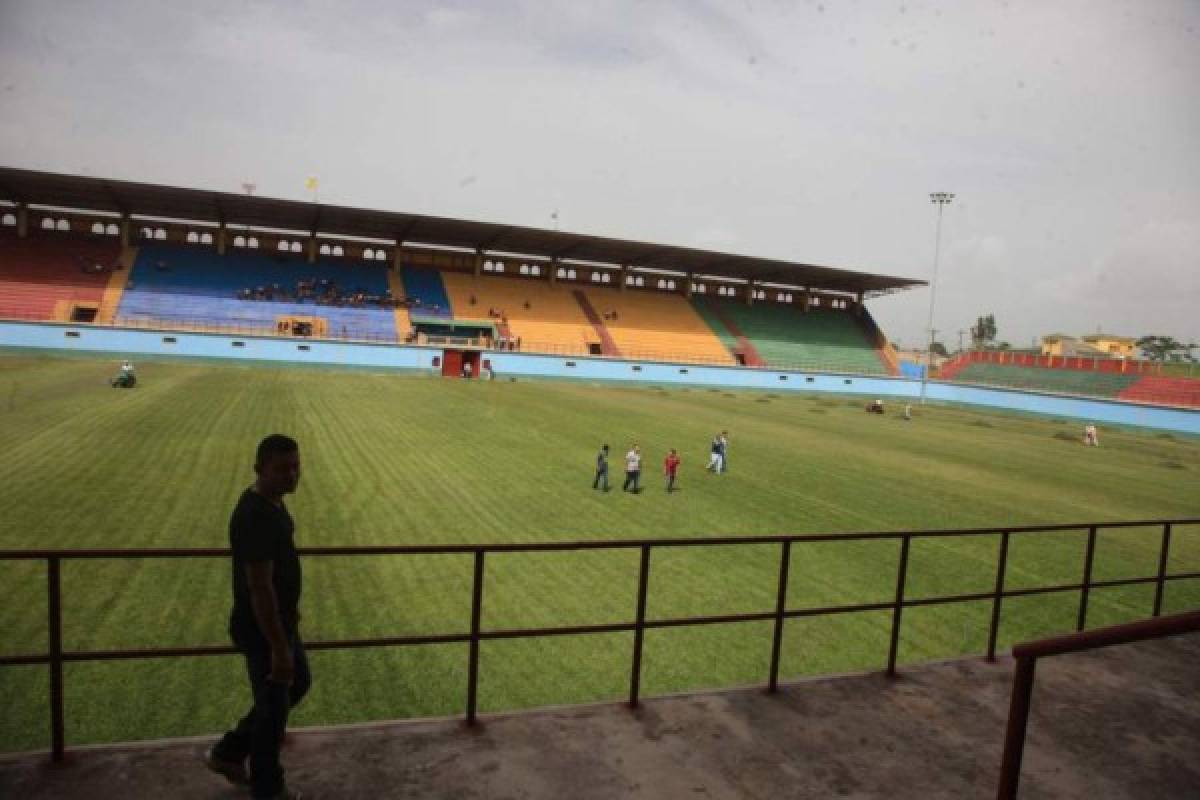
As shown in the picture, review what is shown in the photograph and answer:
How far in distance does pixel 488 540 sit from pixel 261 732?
828 cm

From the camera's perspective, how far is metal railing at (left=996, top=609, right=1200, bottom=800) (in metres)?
3.31

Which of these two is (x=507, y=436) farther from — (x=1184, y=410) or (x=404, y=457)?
(x=1184, y=410)

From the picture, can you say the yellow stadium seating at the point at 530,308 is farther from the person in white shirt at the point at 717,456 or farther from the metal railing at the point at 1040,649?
the metal railing at the point at 1040,649

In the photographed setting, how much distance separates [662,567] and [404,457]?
9702 millimetres

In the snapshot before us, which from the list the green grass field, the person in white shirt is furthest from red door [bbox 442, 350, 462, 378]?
the person in white shirt

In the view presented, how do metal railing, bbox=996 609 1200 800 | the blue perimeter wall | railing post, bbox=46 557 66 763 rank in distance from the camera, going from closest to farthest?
metal railing, bbox=996 609 1200 800 < railing post, bbox=46 557 66 763 < the blue perimeter wall

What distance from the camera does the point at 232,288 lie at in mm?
52688

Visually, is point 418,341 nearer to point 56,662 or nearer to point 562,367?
point 562,367

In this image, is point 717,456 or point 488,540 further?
point 717,456

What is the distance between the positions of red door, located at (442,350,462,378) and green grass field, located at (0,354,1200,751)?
20605 millimetres

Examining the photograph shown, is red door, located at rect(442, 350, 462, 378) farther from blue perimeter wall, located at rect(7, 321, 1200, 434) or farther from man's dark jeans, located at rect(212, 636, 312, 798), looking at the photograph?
man's dark jeans, located at rect(212, 636, 312, 798)

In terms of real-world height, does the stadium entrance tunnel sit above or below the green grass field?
above

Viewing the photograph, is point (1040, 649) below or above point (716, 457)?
above

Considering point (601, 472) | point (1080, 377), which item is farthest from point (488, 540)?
point (1080, 377)
